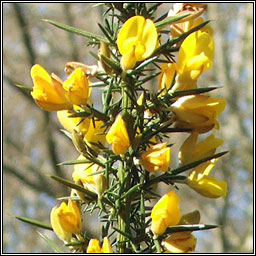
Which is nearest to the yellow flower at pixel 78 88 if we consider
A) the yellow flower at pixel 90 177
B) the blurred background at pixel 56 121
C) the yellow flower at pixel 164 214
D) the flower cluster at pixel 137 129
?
the flower cluster at pixel 137 129

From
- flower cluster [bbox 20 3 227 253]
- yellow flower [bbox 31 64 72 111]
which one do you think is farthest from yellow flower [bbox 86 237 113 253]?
yellow flower [bbox 31 64 72 111]

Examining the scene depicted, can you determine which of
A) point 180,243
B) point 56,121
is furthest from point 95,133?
point 56,121

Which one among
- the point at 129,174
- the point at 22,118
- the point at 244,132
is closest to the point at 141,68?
the point at 129,174

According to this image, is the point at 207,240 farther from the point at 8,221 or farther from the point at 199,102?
the point at 199,102

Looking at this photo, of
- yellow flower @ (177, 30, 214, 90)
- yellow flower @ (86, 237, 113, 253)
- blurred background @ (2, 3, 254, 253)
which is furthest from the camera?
blurred background @ (2, 3, 254, 253)

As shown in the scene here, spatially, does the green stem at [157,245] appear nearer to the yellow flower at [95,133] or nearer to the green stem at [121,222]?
the green stem at [121,222]

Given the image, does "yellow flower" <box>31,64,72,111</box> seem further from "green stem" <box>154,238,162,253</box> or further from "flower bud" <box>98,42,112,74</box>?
"green stem" <box>154,238,162,253</box>
